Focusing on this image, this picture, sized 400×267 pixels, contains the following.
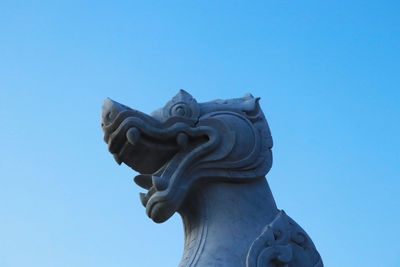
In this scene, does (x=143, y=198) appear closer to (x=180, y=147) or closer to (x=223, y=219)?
→ (x=180, y=147)

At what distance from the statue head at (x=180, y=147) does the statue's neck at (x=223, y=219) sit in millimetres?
116

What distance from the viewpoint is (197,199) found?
17.6ft

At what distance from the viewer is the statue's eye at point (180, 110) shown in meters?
5.39

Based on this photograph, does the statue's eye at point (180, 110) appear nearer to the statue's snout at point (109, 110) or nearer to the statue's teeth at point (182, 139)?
the statue's teeth at point (182, 139)

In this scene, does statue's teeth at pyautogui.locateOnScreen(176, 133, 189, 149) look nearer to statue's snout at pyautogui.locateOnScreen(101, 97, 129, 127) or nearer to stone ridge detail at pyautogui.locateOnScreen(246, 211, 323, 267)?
statue's snout at pyautogui.locateOnScreen(101, 97, 129, 127)

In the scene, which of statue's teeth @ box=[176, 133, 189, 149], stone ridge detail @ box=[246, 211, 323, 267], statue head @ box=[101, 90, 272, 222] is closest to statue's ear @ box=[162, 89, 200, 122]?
statue head @ box=[101, 90, 272, 222]

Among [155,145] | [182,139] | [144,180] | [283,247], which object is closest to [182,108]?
[182,139]

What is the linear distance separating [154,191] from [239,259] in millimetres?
936

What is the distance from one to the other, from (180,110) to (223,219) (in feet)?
3.31

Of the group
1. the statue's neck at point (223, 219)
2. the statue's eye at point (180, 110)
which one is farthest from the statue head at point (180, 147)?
the statue's neck at point (223, 219)

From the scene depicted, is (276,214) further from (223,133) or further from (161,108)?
(161,108)

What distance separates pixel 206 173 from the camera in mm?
5281

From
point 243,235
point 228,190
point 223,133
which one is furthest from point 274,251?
point 223,133

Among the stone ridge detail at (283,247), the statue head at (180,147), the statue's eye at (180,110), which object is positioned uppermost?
the statue's eye at (180,110)
